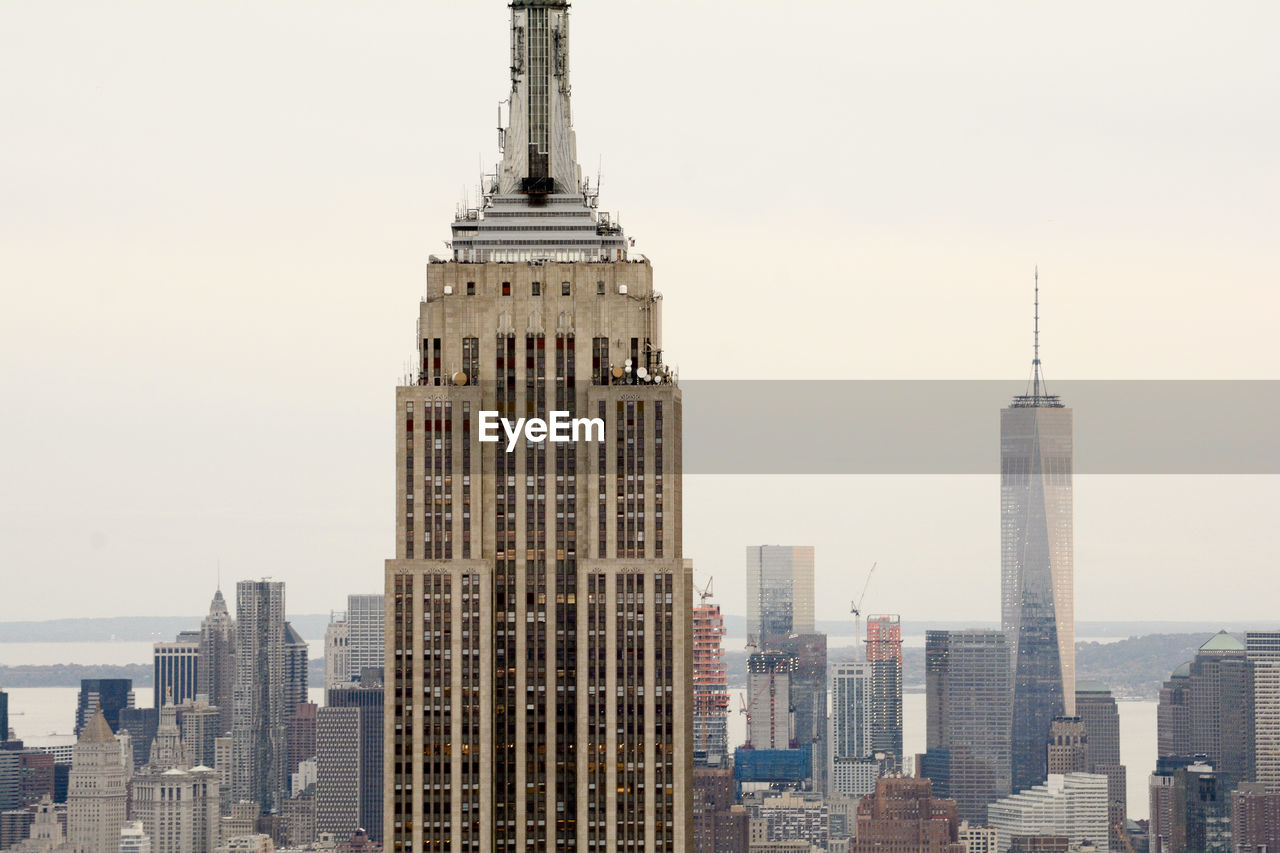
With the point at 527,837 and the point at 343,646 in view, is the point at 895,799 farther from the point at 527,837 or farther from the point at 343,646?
the point at 527,837

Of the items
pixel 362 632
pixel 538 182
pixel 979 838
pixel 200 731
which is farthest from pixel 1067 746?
pixel 538 182

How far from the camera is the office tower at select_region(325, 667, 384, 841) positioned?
14194cm

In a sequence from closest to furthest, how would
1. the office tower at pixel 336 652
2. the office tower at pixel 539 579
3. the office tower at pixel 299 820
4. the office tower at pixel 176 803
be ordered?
the office tower at pixel 539 579
the office tower at pixel 336 652
the office tower at pixel 299 820
the office tower at pixel 176 803

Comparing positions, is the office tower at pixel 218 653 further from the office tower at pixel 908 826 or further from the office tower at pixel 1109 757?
the office tower at pixel 1109 757

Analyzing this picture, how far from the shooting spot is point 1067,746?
7672 inches

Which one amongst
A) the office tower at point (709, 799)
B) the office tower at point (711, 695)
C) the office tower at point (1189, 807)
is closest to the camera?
the office tower at point (709, 799)

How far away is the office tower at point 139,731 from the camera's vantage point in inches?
7411

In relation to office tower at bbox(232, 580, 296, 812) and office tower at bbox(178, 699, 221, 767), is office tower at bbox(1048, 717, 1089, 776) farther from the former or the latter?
office tower at bbox(178, 699, 221, 767)

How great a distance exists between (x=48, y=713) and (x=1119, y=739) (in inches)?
3459

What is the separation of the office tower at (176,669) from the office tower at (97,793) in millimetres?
5867

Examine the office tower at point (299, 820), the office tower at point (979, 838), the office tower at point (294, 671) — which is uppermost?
the office tower at point (294, 671)

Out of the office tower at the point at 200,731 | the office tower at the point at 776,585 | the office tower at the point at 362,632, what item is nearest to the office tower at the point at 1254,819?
the office tower at the point at 776,585

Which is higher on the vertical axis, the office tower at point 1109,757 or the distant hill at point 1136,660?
the distant hill at point 1136,660

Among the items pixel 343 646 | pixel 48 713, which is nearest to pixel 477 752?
pixel 343 646
